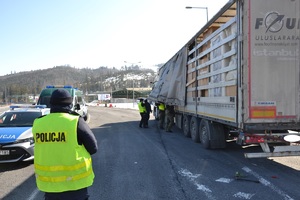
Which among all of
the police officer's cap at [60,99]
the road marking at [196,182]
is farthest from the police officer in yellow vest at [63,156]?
the road marking at [196,182]

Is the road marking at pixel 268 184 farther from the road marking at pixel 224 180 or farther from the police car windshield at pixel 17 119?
the police car windshield at pixel 17 119

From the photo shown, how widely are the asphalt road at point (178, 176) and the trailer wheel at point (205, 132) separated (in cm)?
30

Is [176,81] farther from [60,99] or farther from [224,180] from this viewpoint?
[60,99]

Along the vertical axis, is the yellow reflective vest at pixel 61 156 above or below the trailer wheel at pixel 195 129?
above

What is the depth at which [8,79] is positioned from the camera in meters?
127

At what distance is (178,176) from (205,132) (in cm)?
350

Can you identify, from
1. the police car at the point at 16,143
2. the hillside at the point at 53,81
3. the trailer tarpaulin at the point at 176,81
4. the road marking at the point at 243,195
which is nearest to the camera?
the road marking at the point at 243,195

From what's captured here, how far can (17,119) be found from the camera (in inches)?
338

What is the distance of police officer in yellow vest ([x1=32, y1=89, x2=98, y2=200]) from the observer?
282 centimetres

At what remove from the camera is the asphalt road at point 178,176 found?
17.1 feet

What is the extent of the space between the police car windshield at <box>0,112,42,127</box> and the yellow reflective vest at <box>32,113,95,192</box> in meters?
5.71

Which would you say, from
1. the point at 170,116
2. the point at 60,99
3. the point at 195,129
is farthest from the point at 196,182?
the point at 170,116

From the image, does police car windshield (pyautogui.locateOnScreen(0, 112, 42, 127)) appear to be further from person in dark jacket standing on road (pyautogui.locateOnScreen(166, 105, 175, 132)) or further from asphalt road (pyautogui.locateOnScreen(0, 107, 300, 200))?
person in dark jacket standing on road (pyautogui.locateOnScreen(166, 105, 175, 132))

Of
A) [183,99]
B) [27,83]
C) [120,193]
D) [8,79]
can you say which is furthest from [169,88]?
[8,79]
